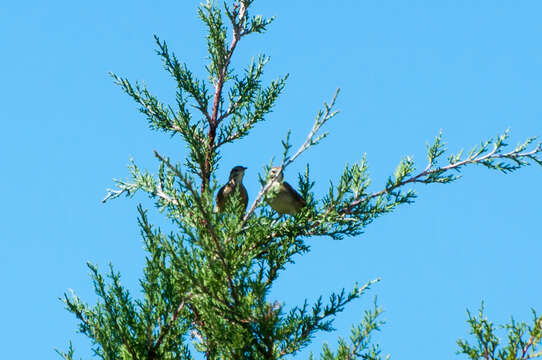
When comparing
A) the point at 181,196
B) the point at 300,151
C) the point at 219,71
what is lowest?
the point at 300,151

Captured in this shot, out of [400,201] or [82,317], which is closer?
[82,317]

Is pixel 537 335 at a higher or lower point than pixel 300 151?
lower

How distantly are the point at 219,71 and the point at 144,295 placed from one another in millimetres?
3056

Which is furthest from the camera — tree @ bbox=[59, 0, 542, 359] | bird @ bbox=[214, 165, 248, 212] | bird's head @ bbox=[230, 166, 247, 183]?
bird's head @ bbox=[230, 166, 247, 183]

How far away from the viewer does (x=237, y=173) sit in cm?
916

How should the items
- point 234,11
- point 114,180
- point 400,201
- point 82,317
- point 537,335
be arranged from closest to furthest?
point 537,335 < point 82,317 < point 400,201 < point 114,180 < point 234,11

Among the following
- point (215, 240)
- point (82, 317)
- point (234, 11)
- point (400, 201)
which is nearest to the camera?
point (215, 240)

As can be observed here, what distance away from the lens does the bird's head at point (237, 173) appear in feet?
29.7

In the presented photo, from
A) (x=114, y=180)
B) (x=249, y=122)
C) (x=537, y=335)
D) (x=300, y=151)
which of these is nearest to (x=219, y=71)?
(x=249, y=122)

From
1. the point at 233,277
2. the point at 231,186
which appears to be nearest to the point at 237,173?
the point at 231,186

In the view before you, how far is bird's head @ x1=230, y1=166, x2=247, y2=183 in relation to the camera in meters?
9.06

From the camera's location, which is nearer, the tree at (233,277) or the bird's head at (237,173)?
the tree at (233,277)

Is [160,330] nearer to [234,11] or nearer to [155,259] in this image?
[155,259]

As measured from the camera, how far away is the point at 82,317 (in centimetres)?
616
